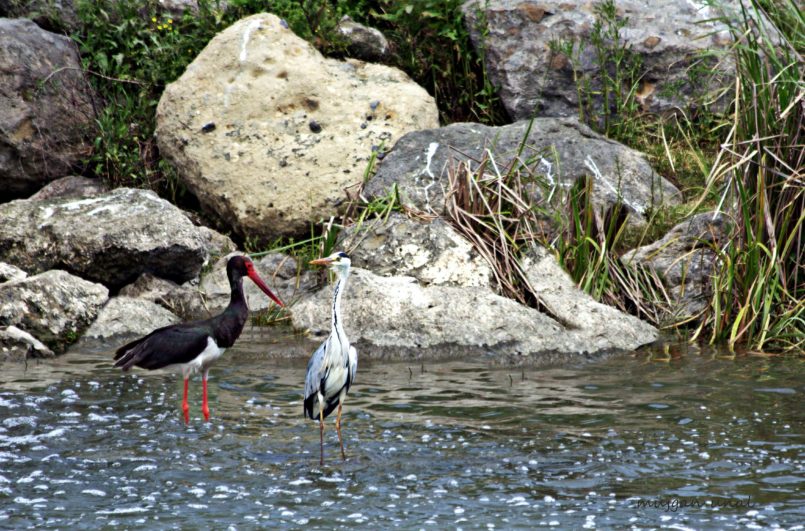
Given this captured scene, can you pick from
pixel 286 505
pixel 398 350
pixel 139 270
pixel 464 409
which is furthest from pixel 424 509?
pixel 139 270

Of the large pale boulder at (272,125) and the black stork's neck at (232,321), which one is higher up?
the large pale boulder at (272,125)

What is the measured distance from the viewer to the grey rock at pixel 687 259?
916 cm

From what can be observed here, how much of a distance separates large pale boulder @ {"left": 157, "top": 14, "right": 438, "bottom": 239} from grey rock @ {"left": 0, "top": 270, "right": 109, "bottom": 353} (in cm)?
220

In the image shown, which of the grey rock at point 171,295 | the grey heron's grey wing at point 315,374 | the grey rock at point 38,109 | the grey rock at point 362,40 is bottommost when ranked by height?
the grey heron's grey wing at point 315,374

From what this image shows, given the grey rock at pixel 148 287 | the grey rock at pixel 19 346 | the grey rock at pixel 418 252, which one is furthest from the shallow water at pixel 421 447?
the grey rock at pixel 148 287

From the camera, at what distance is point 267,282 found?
10.0m

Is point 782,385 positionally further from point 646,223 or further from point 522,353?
point 646,223

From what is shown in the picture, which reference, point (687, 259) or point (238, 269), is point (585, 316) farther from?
point (238, 269)

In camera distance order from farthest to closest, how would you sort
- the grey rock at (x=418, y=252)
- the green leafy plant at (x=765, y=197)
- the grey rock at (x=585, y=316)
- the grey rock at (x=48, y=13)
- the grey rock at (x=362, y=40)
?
the grey rock at (x=48, y=13)
the grey rock at (x=362, y=40)
the grey rock at (x=418, y=252)
the grey rock at (x=585, y=316)
the green leafy plant at (x=765, y=197)

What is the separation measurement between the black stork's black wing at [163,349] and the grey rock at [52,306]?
1841 mm

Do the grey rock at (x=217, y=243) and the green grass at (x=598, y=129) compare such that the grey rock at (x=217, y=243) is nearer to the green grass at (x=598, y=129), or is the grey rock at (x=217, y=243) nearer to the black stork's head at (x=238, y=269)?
the green grass at (x=598, y=129)

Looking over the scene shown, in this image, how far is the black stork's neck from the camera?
289 inches

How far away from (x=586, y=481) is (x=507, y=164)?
509cm

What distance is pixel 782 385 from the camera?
7.42m
